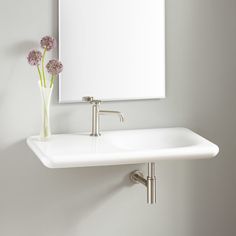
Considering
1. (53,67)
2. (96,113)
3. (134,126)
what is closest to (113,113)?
(96,113)

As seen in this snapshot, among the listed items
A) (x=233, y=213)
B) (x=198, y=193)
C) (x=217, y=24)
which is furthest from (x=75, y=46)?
(x=233, y=213)

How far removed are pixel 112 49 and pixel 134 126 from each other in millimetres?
378

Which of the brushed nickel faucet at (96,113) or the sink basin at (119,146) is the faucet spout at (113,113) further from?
the sink basin at (119,146)

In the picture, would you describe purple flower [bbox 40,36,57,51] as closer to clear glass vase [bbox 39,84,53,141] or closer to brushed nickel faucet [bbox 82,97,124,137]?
clear glass vase [bbox 39,84,53,141]

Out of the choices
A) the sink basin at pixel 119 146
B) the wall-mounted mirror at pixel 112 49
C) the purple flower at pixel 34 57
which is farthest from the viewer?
the wall-mounted mirror at pixel 112 49

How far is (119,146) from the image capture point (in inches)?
97.8

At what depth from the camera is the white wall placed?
2.45m

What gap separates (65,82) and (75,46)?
0.54 feet

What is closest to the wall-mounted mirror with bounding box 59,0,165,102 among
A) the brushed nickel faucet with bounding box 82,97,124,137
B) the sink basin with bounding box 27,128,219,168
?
the brushed nickel faucet with bounding box 82,97,124,137

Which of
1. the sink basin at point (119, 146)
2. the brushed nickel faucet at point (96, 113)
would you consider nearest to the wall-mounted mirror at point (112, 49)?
the brushed nickel faucet at point (96, 113)

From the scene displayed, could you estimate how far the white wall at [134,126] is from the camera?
245cm

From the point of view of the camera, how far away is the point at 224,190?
2.84 m

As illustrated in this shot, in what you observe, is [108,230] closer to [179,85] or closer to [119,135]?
[119,135]

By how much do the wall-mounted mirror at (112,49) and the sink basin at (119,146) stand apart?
0.18 metres
